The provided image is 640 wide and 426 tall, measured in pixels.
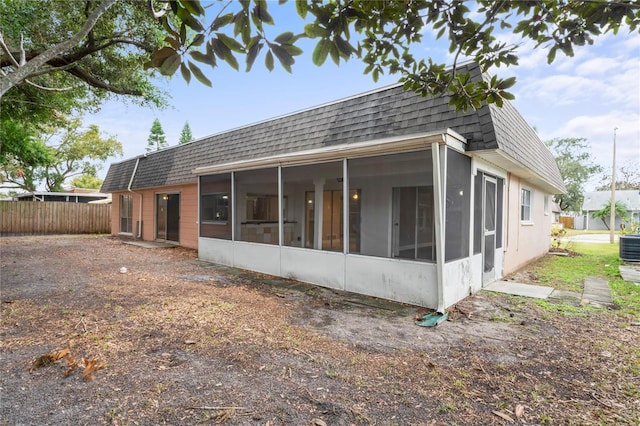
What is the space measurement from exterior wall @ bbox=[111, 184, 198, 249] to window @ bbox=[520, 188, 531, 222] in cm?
1037

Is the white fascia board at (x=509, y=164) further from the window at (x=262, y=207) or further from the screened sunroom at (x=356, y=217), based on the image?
the window at (x=262, y=207)

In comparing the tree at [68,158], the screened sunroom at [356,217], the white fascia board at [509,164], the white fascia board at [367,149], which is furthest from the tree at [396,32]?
the tree at [68,158]

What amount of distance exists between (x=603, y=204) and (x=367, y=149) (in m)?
41.9

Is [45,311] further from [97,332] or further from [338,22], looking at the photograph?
A: [338,22]

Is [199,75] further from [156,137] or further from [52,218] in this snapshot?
[156,137]

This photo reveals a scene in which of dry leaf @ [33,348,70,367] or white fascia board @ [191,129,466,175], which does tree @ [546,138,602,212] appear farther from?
dry leaf @ [33,348,70,367]

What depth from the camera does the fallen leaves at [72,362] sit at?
107 inches

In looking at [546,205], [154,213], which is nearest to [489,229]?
[546,205]

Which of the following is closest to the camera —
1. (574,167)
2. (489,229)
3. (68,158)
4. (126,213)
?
(489,229)

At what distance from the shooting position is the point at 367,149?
522cm

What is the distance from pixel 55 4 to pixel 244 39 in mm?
8341

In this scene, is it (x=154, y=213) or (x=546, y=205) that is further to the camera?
(x=154, y=213)

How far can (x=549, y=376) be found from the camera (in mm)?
2916

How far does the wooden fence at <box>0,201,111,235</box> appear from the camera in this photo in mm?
15539
